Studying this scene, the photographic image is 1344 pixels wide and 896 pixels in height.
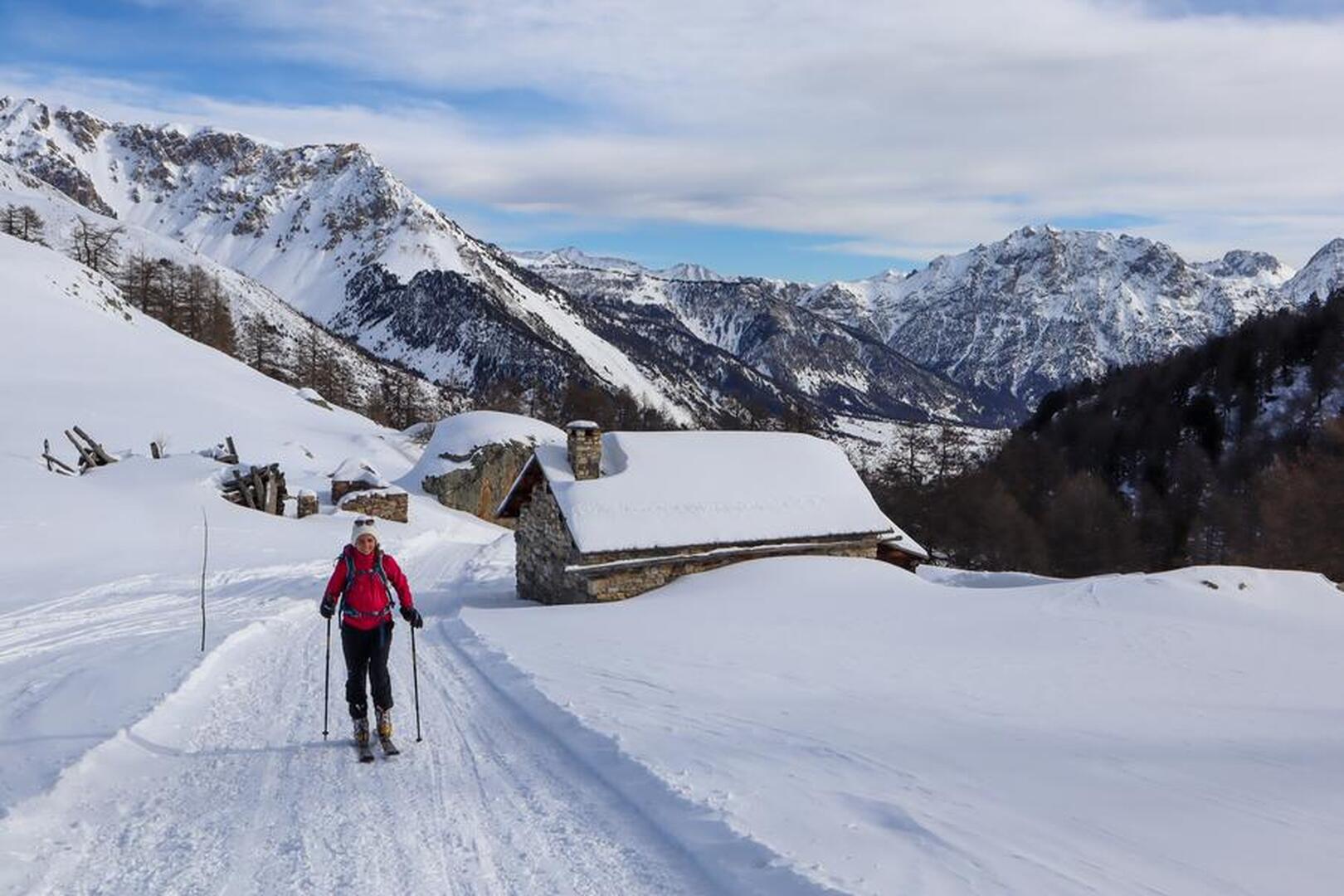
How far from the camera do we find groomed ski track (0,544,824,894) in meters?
5.55

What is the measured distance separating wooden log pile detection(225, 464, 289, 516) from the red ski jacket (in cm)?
2334

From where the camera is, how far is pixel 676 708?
9469 millimetres

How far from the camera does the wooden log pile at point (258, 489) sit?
29.1m

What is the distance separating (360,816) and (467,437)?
127 ft

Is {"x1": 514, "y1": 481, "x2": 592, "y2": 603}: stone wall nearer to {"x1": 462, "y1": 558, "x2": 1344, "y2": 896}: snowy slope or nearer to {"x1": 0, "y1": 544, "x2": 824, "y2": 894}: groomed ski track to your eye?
{"x1": 462, "y1": 558, "x2": 1344, "y2": 896}: snowy slope

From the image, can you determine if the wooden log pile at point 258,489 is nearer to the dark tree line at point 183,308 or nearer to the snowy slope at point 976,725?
the snowy slope at point 976,725

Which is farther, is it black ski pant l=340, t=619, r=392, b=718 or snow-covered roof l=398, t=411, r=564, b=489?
snow-covered roof l=398, t=411, r=564, b=489

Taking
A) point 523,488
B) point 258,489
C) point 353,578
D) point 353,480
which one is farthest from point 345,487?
point 353,578

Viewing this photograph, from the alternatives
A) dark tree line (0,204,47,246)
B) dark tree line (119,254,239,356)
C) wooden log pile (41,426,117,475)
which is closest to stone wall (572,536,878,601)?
wooden log pile (41,426,117,475)

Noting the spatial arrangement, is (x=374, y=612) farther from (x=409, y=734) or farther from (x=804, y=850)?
(x=804, y=850)

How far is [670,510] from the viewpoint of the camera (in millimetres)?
21000

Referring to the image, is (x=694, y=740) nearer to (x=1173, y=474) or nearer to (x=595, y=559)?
(x=595, y=559)

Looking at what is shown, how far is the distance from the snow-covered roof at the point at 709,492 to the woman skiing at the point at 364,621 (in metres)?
11.3

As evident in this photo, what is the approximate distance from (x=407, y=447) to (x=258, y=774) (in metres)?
49.0
